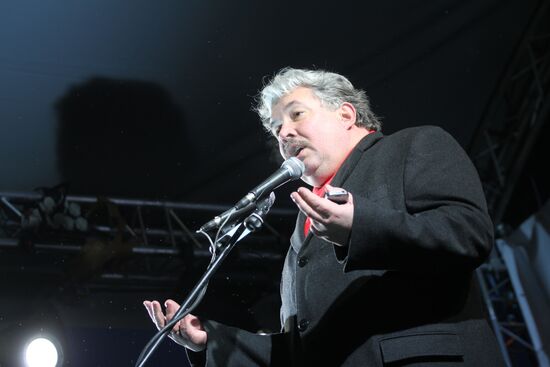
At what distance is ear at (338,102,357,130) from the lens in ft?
7.11

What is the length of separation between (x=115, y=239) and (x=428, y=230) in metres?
4.36

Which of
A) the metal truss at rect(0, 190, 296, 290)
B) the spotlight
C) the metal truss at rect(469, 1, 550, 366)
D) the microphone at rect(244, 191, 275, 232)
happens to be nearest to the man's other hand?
the microphone at rect(244, 191, 275, 232)

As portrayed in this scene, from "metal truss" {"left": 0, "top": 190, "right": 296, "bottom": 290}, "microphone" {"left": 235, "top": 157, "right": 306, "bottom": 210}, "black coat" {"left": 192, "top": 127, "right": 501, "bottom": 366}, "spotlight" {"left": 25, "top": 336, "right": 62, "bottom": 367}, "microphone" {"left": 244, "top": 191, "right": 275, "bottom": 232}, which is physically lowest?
"black coat" {"left": 192, "top": 127, "right": 501, "bottom": 366}

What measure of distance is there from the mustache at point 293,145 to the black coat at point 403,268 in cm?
26

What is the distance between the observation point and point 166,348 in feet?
18.9

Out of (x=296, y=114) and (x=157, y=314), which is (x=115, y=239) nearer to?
(x=296, y=114)

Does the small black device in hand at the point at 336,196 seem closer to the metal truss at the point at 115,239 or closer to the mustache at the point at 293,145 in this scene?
the mustache at the point at 293,145

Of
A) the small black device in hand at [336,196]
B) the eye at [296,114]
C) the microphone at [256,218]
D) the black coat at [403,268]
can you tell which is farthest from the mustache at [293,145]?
the small black device in hand at [336,196]

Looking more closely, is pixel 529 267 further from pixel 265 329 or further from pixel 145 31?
pixel 145 31

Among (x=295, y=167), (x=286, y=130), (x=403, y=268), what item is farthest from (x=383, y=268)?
(x=286, y=130)

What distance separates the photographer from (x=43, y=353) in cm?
483

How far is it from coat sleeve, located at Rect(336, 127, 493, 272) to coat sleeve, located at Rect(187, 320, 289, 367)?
0.62m

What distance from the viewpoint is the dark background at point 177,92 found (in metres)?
4.46

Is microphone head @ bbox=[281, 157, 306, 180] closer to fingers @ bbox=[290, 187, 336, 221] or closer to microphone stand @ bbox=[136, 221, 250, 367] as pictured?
microphone stand @ bbox=[136, 221, 250, 367]
